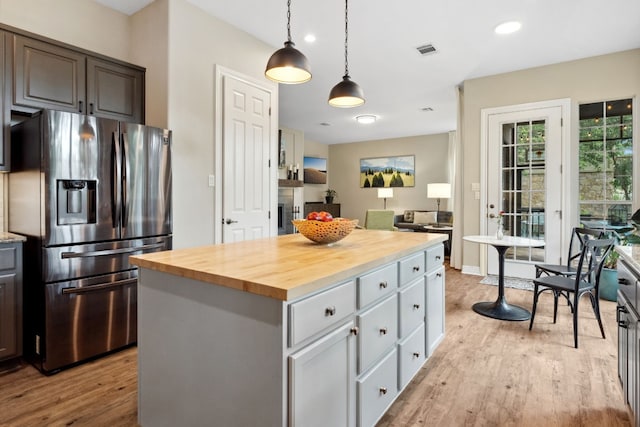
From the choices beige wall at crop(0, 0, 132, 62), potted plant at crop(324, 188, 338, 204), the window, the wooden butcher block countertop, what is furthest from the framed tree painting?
the wooden butcher block countertop

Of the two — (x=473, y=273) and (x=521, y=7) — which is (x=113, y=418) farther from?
(x=473, y=273)

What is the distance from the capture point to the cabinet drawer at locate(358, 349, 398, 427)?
143 centimetres

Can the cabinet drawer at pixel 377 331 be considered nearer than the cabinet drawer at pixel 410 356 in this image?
Yes

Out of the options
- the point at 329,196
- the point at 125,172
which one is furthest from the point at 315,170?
the point at 125,172

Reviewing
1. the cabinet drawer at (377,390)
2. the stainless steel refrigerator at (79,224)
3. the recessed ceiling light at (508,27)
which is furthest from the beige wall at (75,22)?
the recessed ceiling light at (508,27)

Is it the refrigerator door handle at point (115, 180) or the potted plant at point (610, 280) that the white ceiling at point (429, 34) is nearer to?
the refrigerator door handle at point (115, 180)

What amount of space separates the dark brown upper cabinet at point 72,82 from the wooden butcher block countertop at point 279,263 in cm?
175

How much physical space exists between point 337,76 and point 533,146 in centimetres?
270

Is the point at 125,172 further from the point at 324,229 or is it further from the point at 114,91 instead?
the point at 324,229

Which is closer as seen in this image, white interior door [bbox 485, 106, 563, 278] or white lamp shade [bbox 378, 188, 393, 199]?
white interior door [bbox 485, 106, 563, 278]

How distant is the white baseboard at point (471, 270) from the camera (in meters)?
4.87

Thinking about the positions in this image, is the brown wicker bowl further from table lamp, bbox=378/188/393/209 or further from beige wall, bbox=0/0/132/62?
table lamp, bbox=378/188/393/209

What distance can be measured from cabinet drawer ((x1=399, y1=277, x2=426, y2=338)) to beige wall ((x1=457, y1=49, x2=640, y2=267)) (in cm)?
322

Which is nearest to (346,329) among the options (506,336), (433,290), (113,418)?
(433,290)
